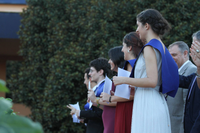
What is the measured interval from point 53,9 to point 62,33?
1048 mm

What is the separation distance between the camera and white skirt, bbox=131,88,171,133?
2.18 meters

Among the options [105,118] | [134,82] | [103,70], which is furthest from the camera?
[103,70]

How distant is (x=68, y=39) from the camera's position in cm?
722

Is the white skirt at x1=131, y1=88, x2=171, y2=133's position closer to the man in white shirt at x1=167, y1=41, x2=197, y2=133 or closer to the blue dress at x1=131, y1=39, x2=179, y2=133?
the blue dress at x1=131, y1=39, x2=179, y2=133

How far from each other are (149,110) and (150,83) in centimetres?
24

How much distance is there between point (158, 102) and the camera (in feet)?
7.32

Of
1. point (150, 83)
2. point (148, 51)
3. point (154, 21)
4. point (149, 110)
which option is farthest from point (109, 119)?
point (154, 21)

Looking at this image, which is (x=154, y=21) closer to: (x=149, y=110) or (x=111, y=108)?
(x=149, y=110)

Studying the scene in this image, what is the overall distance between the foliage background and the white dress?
3.82 metres

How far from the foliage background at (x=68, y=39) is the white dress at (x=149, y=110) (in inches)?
150

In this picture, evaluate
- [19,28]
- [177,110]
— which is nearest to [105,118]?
[177,110]

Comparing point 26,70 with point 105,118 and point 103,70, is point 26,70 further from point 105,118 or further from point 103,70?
point 105,118

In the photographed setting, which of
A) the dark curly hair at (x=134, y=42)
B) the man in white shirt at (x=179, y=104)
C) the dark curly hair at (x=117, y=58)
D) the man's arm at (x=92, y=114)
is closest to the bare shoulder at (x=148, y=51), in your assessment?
the dark curly hair at (x=134, y=42)

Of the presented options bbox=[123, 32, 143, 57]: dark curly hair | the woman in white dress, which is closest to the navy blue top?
the woman in white dress
